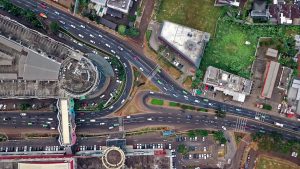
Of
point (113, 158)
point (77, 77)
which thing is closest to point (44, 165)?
point (113, 158)

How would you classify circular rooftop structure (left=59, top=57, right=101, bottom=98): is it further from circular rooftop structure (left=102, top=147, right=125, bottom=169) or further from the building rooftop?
the building rooftop

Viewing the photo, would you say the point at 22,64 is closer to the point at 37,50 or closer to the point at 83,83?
the point at 37,50

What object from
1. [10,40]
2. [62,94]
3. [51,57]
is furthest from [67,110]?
[10,40]

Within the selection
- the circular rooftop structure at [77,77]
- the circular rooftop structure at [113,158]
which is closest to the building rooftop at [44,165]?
the circular rooftop structure at [113,158]

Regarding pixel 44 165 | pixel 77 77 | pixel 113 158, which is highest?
pixel 77 77

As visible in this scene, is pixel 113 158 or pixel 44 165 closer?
pixel 44 165

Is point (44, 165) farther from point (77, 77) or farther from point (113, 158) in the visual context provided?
point (77, 77)
